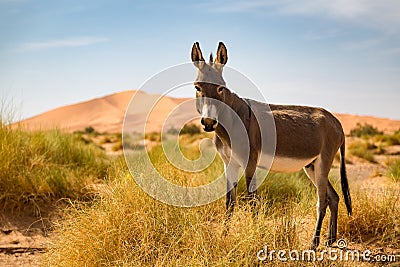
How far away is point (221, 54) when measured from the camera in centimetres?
497

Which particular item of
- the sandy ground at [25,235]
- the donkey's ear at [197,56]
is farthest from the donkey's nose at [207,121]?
the sandy ground at [25,235]

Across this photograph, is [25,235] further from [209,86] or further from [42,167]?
[209,86]

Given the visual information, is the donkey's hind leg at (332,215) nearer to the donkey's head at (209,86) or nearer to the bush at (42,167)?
the donkey's head at (209,86)

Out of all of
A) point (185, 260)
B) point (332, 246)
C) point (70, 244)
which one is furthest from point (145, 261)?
point (332, 246)

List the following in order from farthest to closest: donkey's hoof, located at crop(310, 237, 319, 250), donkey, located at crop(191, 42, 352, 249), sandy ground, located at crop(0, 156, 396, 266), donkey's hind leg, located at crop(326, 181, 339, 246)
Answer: sandy ground, located at crop(0, 156, 396, 266) → donkey's hind leg, located at crop(326, 181, 339, 246) → donkey's hoof, located at crop(310, 237, 319, 250) → donkey, located at crop(191, 42, 352, 249)

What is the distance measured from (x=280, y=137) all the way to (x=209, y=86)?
45.4 inches

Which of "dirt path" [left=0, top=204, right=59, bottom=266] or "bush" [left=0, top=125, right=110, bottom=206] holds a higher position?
"bush" [left=0, top=125, right=110, bottom=206]

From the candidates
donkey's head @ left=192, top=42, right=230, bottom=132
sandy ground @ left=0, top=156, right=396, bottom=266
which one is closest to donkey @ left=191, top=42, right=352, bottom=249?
donkey's head @ left=192, top=42, right=230, bottom=132

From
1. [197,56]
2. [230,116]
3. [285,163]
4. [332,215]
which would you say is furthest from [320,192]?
[197,56]

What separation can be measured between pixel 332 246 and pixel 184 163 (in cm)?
345

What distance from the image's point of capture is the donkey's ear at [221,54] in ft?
16.2

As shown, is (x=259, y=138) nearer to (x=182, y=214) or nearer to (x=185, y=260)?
(x=182, y=214)

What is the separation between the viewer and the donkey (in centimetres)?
484

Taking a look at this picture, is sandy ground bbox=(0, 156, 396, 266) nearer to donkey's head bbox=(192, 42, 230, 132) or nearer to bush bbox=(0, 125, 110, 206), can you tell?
bush bbox=(0, 125, 110, 206)
